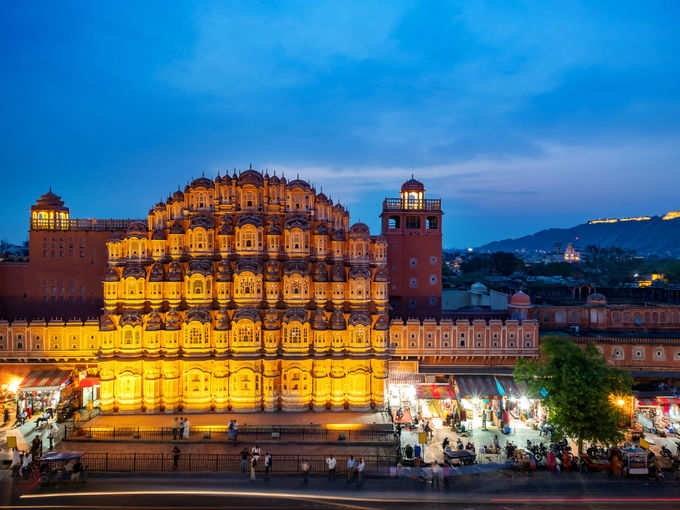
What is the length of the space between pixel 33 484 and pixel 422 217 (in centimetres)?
3234

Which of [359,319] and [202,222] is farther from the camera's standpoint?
[202,222]

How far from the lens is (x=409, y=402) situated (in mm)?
35438

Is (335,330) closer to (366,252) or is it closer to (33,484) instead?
(366,252)

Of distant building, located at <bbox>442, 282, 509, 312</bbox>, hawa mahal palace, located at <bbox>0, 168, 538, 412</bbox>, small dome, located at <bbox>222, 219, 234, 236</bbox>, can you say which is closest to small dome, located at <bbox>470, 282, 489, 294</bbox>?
distant building, located at <bbox>442, 282, 509, 312</bbox>

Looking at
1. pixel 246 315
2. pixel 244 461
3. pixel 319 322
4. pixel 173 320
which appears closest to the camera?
pixel 244 461

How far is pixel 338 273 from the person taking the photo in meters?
35.2

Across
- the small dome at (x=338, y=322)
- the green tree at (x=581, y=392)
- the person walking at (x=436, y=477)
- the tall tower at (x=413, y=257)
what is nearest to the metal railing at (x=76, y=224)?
the small dome at (x=338, y=322)

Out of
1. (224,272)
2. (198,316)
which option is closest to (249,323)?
(198,316)

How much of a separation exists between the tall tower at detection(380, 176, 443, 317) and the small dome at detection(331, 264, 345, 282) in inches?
335

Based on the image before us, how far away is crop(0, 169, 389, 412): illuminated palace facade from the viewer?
32938 millimetres

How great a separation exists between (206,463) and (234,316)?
31.8 ft

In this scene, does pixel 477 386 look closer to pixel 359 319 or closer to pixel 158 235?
pixel 359 319

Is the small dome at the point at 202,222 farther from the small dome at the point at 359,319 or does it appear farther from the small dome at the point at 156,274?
the small dome at the point at 359,319

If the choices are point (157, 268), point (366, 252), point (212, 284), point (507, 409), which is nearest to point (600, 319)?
point (507, 409)
